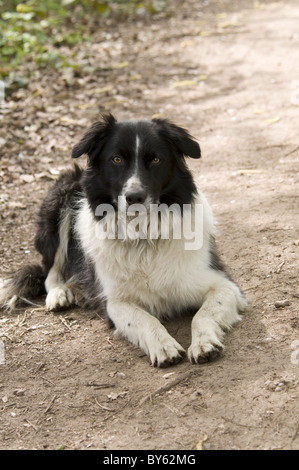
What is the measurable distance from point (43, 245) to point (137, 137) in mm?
1625

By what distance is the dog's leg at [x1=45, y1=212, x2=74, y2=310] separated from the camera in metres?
4.72

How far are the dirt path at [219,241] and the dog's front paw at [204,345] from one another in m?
0.06

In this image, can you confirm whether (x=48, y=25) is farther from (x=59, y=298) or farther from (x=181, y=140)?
(x=181, y=140)

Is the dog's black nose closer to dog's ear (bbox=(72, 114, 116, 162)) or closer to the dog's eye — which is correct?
the dog's eye

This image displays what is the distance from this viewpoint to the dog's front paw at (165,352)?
3.58 metres

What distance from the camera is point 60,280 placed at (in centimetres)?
514

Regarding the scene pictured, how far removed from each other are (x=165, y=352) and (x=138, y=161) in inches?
50.2

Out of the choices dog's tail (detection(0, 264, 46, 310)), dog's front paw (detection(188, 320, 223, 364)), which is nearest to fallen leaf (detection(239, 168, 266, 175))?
dog's tail (detection(0, 264, 46, 310))

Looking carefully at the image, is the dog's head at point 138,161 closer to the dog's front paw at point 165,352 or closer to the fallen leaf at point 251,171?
the dog's front paw at point 165,352

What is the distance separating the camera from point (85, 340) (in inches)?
164

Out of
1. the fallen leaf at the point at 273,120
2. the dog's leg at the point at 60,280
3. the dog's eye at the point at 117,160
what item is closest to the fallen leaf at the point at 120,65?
the fallen leaf at the point at 273,120

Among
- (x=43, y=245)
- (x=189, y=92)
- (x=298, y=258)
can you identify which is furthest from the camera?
(x=189, y=92)

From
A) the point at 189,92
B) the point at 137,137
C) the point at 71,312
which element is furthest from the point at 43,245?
the point at 189,92
